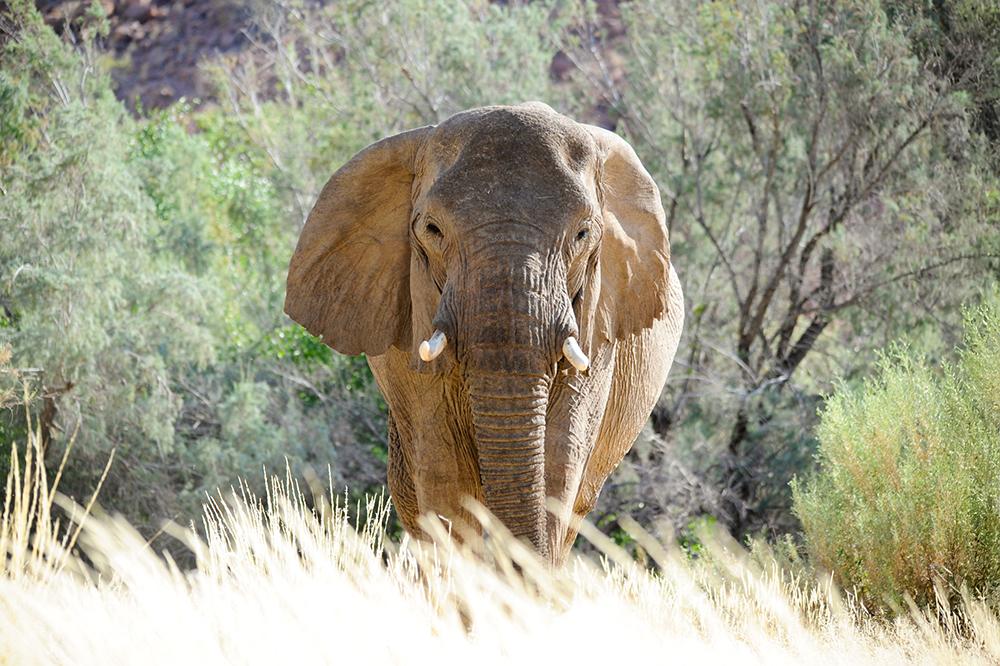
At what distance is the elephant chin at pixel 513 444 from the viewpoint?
5.16 m

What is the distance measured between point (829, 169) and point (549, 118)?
7.02m

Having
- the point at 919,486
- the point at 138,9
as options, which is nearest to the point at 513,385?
the point at 919,486

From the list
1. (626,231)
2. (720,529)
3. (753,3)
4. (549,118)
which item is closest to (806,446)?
(720,529)

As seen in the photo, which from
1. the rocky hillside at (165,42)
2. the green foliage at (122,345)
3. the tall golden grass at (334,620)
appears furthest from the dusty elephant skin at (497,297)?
the rocky hillside at (165,42)

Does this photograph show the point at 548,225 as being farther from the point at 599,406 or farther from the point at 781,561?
the point at 781,561

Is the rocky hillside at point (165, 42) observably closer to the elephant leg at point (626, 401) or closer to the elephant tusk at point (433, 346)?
the elephant leg at point (626, 401)

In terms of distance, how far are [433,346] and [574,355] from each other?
Answer: 20.3 inches

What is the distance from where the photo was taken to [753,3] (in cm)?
1208

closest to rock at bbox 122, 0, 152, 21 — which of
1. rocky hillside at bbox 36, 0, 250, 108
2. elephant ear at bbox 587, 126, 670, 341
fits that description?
rocky hillside at bbox 36, 0, 250, 108

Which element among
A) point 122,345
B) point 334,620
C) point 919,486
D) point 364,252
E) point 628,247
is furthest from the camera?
point 122,345

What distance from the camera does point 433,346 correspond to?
5.14 m

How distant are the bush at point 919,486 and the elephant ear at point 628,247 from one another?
1.68 metres

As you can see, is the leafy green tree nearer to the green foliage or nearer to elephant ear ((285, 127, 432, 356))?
the green foliage

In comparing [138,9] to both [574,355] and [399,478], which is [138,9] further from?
[574,355]
